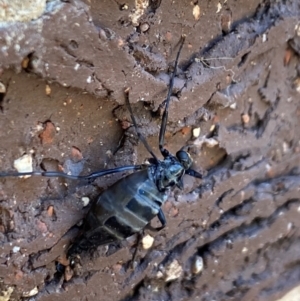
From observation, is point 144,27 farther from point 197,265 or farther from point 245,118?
point 197,265

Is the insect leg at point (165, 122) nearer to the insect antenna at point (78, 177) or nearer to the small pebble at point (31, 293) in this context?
the insect antenna at point (78, 177)

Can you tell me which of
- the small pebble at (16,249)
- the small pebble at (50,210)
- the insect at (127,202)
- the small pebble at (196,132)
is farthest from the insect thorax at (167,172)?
the small pebble at (16,249)

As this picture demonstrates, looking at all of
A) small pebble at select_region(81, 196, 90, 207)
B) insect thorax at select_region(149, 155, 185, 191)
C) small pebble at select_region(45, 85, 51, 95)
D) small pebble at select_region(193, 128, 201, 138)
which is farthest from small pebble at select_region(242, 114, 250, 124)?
small pebble at select_region(45, 85, 51, 95)

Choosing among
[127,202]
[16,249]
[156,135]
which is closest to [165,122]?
[156,135]

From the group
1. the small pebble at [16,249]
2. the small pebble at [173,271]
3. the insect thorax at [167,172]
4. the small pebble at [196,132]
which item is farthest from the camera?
the small pebble at [173,271]

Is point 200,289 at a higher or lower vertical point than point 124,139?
lower

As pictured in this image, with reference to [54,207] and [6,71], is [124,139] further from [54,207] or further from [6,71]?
[6,71]

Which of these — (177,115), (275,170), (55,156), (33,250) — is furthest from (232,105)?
(33,250)

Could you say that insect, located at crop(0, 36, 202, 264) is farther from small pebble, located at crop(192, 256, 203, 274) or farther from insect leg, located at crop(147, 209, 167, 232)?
small pebble, located at crop(192, 256, 203, 274)
